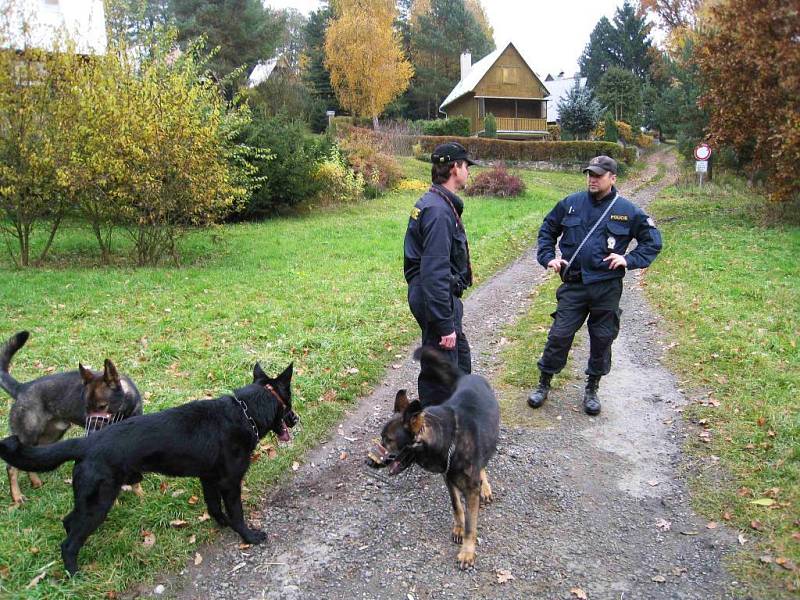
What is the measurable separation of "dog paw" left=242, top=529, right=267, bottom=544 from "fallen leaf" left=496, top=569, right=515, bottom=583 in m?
1.58

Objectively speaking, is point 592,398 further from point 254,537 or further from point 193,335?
point 193,335

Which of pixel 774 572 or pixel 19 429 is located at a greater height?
pixel 19 429

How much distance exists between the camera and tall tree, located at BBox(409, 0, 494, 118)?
55281mm

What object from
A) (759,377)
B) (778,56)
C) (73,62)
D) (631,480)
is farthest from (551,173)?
(631,480)

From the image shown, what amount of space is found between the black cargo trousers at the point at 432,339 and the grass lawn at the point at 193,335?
1.28 meters

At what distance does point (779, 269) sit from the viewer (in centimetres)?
1126

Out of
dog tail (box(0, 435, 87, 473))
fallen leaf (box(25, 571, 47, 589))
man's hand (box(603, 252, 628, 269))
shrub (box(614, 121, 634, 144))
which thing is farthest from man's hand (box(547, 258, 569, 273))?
shrub (box(614, 121, 634, 144))

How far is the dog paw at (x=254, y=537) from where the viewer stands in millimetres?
3871

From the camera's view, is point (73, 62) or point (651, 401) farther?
point (73, 62)

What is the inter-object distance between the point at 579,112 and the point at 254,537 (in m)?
40.4

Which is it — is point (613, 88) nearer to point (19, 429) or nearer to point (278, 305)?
point (278, 305)

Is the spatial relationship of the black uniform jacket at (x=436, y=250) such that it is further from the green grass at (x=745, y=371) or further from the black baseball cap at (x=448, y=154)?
the green grass at (x=745, y=371)

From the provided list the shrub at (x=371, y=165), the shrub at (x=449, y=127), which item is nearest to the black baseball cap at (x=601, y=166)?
the shrub at (x=371, y=165)

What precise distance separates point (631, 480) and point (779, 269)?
8942mm
